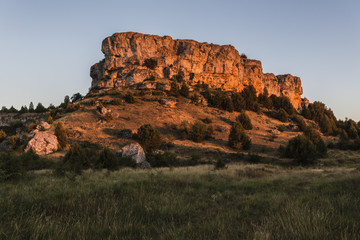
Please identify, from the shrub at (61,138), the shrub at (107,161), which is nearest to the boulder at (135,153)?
the shrub at (107,161)

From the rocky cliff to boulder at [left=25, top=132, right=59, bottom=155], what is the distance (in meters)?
39.8

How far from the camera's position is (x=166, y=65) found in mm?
81438

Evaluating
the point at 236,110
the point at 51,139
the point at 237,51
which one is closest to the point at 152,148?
the point at 51,139

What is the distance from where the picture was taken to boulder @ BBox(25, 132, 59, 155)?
28.0 meters

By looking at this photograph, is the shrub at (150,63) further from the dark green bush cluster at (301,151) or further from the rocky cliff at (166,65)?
the dark green bush cluster at (301,151)

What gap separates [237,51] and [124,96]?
72.1 meters

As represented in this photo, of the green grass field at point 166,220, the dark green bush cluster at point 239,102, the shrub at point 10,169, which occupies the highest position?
the dark green bush cluster at point 239,102

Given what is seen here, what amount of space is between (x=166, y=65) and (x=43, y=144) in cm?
6156

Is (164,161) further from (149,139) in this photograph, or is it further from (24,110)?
(24,110)

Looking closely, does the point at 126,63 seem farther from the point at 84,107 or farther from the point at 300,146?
the point at 300,146

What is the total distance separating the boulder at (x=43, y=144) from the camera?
27969mm

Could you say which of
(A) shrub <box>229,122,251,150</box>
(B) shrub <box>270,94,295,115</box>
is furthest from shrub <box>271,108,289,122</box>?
(A) shrub <box>229,122,251,150</box>

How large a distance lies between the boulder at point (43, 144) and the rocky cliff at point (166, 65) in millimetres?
39784

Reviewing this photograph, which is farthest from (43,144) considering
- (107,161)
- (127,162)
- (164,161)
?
(164,161)
